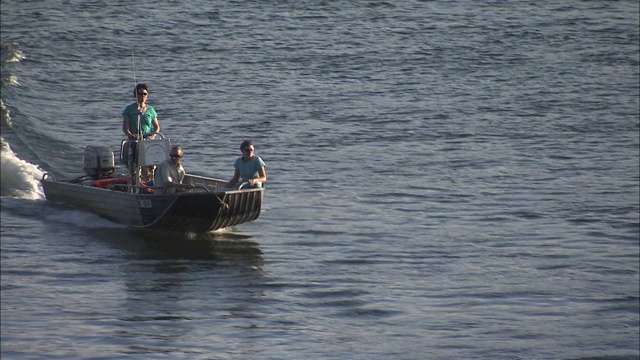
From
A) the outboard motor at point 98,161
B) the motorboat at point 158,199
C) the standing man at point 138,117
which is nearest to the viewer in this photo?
the motorboat at point 158,199

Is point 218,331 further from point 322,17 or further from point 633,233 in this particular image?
point 322,17

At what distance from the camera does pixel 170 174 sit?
57.1 feet

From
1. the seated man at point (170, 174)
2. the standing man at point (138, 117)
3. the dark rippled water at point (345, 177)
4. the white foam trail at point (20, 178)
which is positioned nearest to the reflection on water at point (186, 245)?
the dark rippled water at point (345, 177)

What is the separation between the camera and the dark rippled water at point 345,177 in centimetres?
1343

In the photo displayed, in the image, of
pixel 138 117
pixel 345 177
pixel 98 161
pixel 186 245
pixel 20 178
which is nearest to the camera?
pixel 186 245

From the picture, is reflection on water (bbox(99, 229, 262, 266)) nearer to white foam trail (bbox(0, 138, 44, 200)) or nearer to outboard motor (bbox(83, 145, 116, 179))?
outboard motor (bbox(83, 145, 116, 179))

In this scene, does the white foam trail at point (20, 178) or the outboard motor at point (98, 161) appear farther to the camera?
the white foam trail at point (20, 178)

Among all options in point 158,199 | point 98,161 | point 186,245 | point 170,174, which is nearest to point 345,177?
point 98,161

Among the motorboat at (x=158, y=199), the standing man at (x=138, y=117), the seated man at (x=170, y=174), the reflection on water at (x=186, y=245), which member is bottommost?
the reflection on water at (x=186, y=245)

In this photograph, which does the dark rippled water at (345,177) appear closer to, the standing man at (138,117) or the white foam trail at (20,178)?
the white foam trail at (20,178)

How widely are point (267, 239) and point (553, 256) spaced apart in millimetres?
4179

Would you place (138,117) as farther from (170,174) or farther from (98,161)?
(98,161)

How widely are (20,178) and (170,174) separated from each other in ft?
15.1

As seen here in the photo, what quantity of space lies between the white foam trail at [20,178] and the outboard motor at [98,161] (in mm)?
1597
